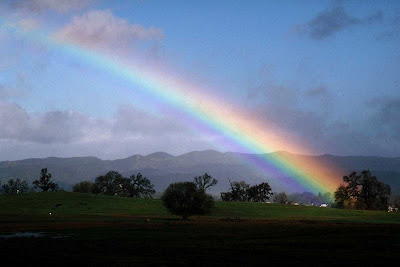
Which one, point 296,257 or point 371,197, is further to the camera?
point 371,197

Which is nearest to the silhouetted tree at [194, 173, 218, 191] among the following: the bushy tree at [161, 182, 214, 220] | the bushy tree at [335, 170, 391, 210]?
the bushy tree at [335, 170, 391, 210]

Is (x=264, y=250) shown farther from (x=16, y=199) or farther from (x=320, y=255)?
(x=16, y=199)

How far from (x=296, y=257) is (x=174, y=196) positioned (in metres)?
63.5

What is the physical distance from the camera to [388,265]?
32.7 m

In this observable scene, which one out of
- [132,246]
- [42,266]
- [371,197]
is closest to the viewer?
[42,266]

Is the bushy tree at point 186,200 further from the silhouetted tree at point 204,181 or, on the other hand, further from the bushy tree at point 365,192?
the bushy tree at point 365,192

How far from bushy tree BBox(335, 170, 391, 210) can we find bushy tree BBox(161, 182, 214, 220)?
10217cm

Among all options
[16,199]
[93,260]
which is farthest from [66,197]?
[93,260]

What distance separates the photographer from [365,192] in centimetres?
18625

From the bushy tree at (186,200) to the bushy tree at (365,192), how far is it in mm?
102172

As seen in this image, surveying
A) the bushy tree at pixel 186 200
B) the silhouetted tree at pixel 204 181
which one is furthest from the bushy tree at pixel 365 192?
the bushy tree at pixel 186 200

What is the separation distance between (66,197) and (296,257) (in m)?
122

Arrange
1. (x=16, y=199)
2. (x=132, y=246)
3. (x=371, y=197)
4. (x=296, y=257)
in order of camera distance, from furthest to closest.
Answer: (x=371, y=197)
(x=16, y=199)
(x=132, y=246)
(x=296, y=257)

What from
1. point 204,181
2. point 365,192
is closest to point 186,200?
point 204,181
